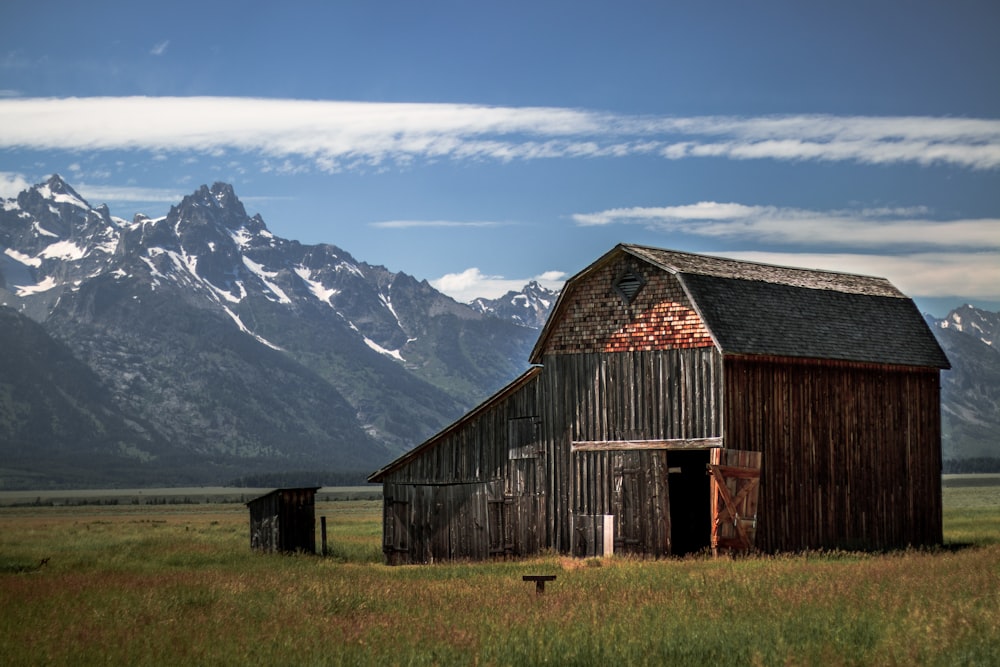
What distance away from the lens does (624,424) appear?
4028 cm

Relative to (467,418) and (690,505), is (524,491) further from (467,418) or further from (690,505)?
(690,505)

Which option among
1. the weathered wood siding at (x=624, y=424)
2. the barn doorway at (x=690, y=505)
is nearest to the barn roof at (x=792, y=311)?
the weathered wood siding at (x=624, y=424)

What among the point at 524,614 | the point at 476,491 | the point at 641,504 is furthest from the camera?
the point at 476,491

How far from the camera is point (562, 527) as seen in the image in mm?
41656

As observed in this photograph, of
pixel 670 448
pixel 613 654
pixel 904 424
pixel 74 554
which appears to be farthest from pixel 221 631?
pixel 904 424

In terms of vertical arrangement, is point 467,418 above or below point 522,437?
above

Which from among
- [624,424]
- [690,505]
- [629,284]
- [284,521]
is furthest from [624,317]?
[284,521]

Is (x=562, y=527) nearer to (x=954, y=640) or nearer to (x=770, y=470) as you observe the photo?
(x=770, y=470)

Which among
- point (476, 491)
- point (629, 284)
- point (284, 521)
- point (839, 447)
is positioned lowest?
point (284, 521)

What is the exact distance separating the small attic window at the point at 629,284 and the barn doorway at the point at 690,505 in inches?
250

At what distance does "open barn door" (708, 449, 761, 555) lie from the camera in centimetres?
3775

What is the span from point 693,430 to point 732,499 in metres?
2.26

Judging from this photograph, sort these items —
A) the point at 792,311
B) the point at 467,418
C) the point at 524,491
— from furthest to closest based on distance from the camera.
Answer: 1. the point at 467,418
2. the point at 524,491
3. the point at 792,311

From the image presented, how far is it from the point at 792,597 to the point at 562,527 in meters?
16.9
